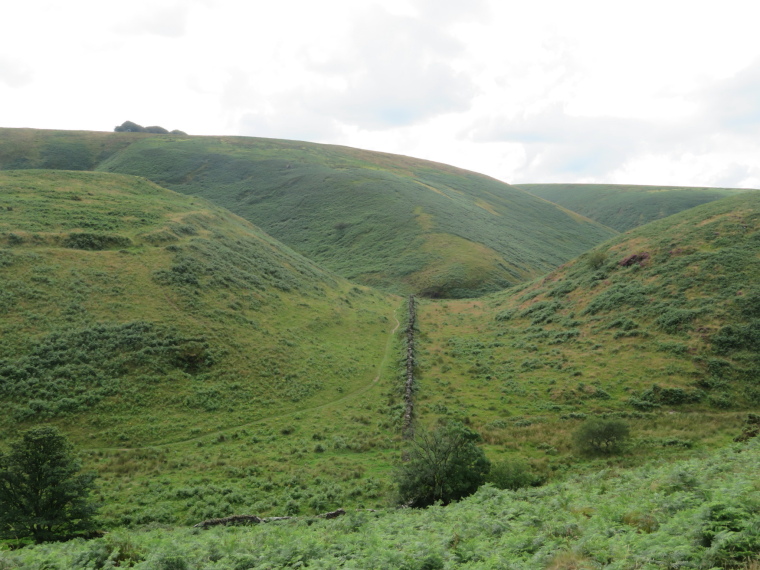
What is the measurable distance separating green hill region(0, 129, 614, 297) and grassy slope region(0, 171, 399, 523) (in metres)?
33.0

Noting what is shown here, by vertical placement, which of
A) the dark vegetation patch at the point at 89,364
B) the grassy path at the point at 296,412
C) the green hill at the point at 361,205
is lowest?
the grassy path at the point at 296,412

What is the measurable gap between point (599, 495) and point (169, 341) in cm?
2970

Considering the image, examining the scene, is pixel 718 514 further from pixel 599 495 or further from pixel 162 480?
pixel 162 480

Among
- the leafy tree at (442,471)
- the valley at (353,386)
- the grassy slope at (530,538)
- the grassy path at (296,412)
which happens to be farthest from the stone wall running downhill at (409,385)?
the grassy slope at (530,538)

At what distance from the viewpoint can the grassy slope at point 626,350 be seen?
25453 millimetres

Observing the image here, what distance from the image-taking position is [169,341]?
32.1m

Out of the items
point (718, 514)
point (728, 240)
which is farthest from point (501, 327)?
point (718, 514)

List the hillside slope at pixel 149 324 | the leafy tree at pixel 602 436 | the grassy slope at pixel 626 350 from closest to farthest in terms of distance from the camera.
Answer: the leafy tree at pixel 602 436 → the grassy slope at pixel 626 350 → the hillside slope at pixel 149 324

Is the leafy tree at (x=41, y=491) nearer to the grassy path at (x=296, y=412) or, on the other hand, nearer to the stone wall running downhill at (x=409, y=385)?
the grassy path at (x=296, y=412)

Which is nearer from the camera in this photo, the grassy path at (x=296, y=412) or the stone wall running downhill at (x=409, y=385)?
the grassy path at (x=296, y=412)

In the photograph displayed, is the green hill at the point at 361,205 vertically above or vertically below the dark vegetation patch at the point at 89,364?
above

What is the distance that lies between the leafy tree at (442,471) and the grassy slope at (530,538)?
302 centimetres

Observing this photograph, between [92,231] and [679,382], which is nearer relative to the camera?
[679,382]

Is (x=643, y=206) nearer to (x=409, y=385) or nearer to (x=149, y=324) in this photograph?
(x=409, y=385)
